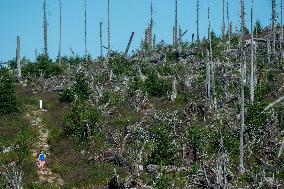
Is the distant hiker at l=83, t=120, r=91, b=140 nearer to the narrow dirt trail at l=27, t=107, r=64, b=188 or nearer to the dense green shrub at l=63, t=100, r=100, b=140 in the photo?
the dense green shrub at l=63, t=100, r=100, b=140

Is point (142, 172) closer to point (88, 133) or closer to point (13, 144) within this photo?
point (88, 133)

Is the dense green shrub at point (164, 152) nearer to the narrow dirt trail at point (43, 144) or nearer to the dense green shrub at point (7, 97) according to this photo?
the narrow dirt trail at point (43, 144)

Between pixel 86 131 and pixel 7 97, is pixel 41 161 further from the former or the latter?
pixel 7 97

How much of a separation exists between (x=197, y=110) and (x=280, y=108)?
6379 mm

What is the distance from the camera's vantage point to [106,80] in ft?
140

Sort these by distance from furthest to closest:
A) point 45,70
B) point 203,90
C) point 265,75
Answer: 1. point 45,70
2. point 265,75
3. point 203,90

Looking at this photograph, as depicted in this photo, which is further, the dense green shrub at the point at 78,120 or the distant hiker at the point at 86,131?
the dense green shrub at the point at 78,120

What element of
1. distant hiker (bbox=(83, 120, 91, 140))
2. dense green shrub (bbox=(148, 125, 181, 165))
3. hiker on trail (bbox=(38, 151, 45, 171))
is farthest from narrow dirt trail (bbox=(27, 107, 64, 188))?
dense green shrub (bbox=(148, 125, 181, 165))

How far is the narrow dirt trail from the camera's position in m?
22.3

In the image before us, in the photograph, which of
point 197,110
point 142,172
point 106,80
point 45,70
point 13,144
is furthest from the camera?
point 45,70

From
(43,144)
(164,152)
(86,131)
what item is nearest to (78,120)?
(86,131)

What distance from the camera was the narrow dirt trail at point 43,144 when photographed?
2231 centimetres

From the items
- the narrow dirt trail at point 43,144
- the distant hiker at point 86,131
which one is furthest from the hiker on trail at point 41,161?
the distant hiker at point 86,131

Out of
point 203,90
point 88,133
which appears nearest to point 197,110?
point 203,90
